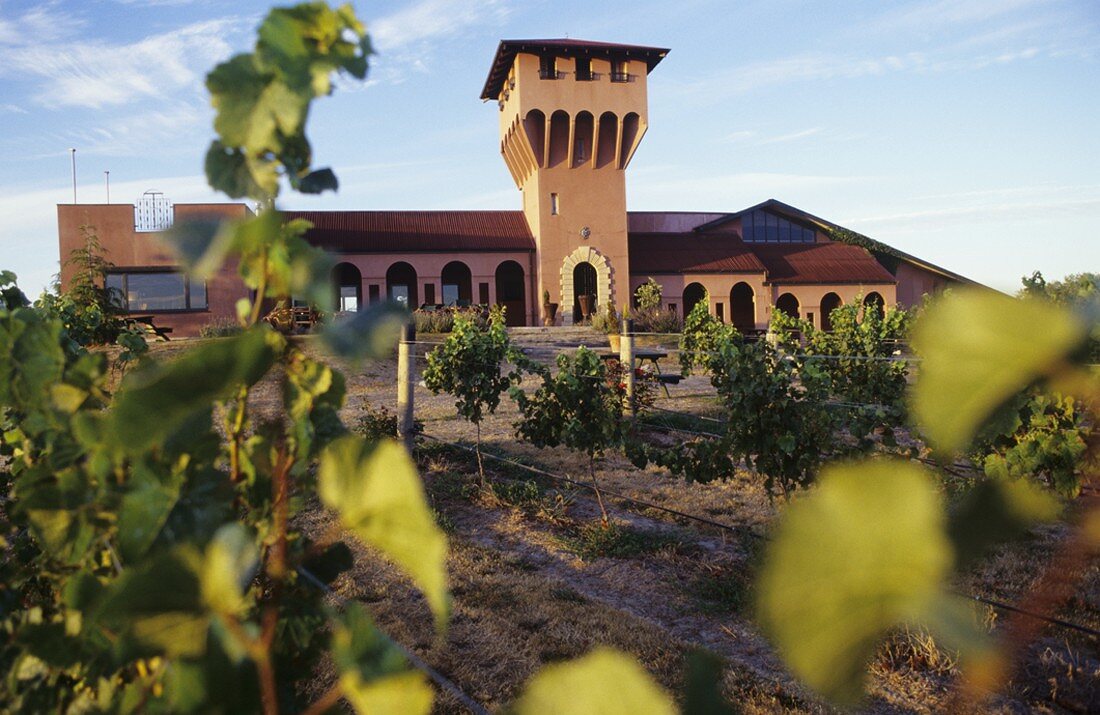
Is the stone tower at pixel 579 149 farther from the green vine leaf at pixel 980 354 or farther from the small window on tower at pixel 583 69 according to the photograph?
the green vine leaf at pixel 980 354

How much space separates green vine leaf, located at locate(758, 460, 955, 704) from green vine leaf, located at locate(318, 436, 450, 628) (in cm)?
16

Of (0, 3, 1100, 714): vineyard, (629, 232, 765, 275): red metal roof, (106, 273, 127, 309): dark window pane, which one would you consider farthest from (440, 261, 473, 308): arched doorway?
(0, 3, 1100, 714): vineyard

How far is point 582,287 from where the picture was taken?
23.0m

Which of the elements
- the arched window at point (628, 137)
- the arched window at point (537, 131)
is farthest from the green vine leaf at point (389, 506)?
the arched window at point (628, 137)

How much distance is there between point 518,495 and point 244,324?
240 inches

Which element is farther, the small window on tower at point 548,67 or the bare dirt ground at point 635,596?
the small window on tower at point 548,67

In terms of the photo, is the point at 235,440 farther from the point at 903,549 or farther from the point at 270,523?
the point at 903,549

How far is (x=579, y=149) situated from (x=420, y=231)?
16.7 feet

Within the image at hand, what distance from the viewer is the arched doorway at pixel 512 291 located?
24.4 m

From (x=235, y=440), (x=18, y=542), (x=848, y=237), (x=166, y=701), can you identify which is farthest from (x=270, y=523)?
(x=848, y=237)

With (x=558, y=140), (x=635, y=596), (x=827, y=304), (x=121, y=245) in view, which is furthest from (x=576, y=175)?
(x=635, y=596)

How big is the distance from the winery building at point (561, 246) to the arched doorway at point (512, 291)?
4cm

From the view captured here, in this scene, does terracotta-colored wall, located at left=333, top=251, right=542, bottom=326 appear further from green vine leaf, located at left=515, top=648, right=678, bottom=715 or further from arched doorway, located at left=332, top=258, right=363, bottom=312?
green vine leaf, located at left=515, top=648, right=678, bottom=715

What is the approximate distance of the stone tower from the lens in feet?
71.7
